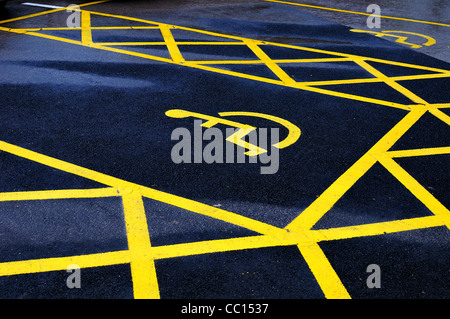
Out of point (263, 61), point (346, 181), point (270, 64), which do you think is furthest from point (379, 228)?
point (263, 61)

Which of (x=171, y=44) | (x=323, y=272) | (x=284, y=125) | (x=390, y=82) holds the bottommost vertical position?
(x=323, y=272)

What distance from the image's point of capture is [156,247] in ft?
13.0

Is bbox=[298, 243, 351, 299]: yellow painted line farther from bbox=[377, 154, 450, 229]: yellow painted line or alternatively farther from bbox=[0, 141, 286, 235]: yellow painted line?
bbox=[377, 154, 450, 229]: yellow painted line

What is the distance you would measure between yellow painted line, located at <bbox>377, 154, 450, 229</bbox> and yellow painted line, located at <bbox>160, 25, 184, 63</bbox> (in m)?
4.47

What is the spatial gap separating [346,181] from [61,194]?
2819 millimetres

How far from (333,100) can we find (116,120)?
310 centimetres

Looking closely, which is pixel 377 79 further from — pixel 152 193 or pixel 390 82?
pixel 152 193

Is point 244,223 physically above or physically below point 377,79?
below

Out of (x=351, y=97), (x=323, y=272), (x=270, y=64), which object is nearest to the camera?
(x=323, y=272)

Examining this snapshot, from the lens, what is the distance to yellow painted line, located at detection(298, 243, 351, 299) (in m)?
3.54

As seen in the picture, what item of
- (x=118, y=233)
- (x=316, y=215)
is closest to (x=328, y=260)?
(x=316, y=215)

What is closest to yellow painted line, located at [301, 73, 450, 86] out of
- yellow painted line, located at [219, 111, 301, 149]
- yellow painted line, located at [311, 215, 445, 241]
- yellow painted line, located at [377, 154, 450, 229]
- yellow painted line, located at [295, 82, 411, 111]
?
yellow painted line, located at [295, 82, 411, 111]

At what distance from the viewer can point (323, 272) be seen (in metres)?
3.72

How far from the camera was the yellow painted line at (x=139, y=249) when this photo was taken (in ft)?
11.5
